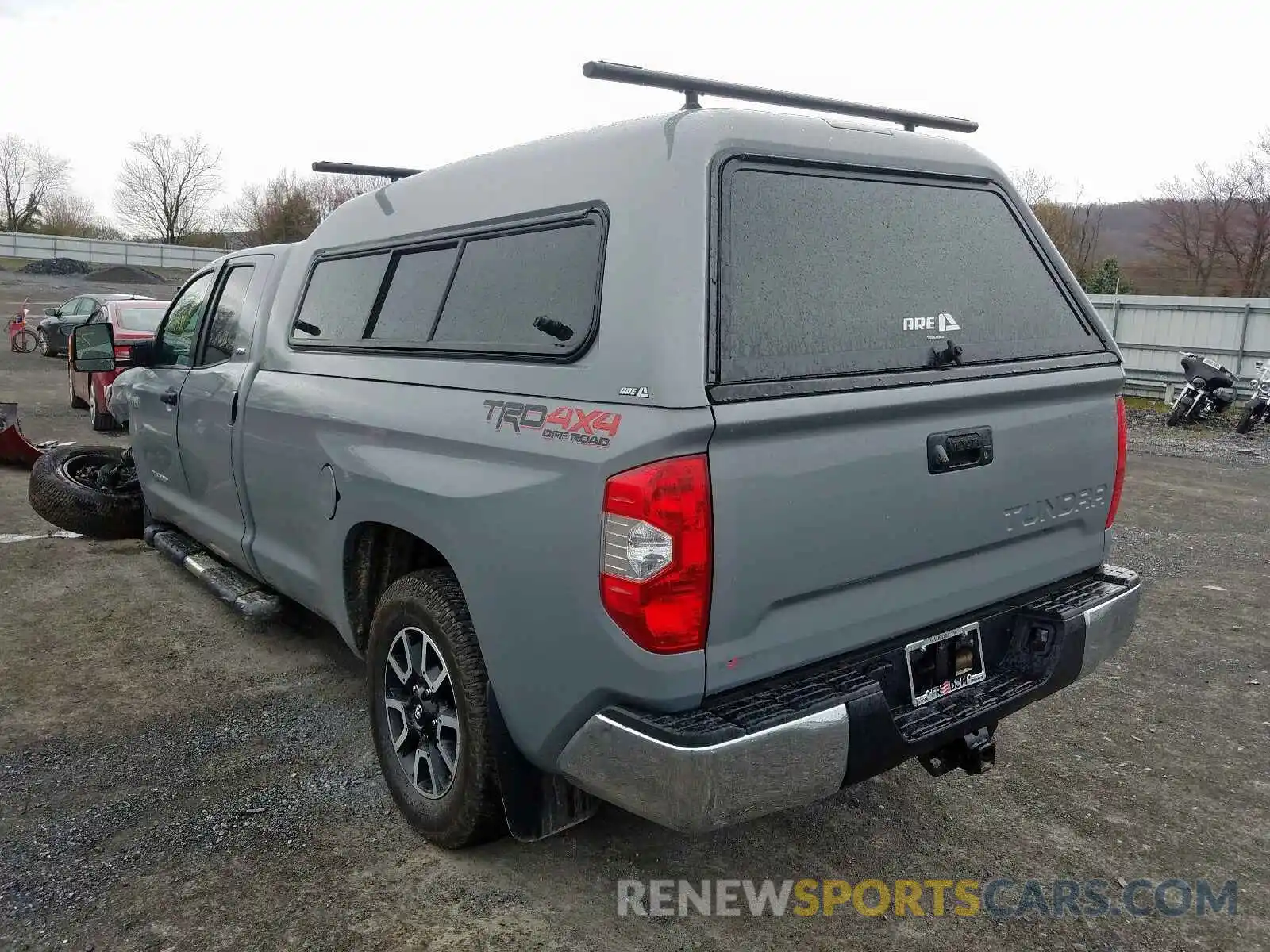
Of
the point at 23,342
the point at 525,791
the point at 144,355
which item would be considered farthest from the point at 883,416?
the point at 23,342

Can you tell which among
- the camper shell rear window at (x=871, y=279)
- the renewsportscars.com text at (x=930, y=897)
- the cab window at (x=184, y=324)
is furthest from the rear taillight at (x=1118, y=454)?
the cab window at (x=184, y=324)

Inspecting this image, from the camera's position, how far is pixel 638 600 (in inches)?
84.4

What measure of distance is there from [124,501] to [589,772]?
4.97 m

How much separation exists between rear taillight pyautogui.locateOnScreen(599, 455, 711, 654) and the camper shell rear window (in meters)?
0.31

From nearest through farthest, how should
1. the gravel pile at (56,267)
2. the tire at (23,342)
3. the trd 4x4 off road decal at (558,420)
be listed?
the trd 4x4 off road decal at (558,420)
the tire at (23,342)
the gravel pile at (56,267)

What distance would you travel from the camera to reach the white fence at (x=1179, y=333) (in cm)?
1471

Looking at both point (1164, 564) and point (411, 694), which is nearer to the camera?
point (411, 694)

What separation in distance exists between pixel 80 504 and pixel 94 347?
1.31 m

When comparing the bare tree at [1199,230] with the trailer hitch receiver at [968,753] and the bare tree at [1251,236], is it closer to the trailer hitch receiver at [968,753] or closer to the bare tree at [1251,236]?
the bare tree at [1251,236]

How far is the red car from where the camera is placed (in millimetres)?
10328

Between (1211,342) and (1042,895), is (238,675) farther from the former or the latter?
(1211,342)

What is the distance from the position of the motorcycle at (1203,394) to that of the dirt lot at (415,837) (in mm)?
9918

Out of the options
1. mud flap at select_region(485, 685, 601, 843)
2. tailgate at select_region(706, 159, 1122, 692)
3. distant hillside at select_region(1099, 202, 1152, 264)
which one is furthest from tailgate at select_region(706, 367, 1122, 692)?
distant hillside at select_region(1099, 202, 1152, 264)

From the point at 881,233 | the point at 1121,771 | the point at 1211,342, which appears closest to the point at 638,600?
the point at 881,233
